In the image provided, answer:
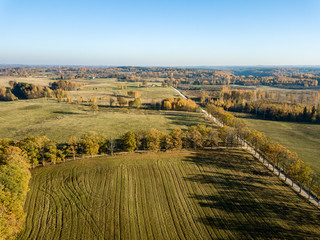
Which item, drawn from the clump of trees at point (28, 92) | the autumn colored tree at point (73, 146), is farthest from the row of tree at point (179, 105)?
the clump of trees at point (28, 92)

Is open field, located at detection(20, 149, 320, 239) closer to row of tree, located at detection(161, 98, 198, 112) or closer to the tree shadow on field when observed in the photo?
the tree shadow on field

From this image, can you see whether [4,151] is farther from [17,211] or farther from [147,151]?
[147,151]

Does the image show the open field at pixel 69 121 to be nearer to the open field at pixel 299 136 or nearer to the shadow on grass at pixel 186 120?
the shadow on grass at pixel 186 120

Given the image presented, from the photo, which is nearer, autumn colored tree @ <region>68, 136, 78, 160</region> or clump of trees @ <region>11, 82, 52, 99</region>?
autumn colored tree @ <region>68, 136, 78, 160</region>

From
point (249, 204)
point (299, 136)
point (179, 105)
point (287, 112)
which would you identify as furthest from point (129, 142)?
point (287, 112)

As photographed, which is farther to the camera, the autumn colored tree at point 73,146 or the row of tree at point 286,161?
the autumn colored tree at point 73,146

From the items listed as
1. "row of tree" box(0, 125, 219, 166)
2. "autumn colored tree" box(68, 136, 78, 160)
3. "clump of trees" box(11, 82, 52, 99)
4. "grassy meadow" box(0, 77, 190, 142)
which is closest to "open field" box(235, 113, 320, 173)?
"row of tree" box(0, 125, 219, 166)

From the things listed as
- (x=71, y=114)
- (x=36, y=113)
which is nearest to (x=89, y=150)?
(x=71, y=114)
